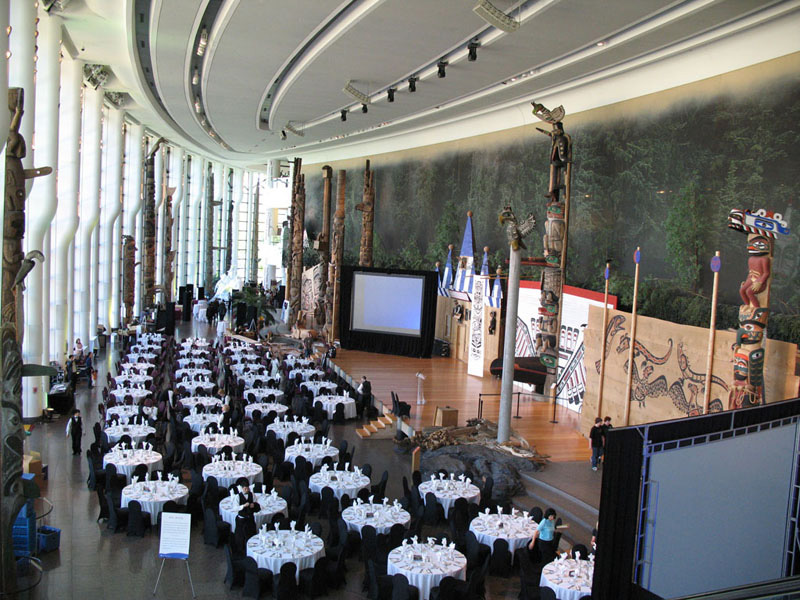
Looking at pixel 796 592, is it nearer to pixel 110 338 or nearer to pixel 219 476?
pixel 219 476

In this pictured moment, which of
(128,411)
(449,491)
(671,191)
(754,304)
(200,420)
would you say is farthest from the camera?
(671,191)

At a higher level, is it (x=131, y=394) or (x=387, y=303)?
(x=387, y=303)

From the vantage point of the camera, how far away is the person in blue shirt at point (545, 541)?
885 cm

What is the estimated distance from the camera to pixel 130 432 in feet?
42.0

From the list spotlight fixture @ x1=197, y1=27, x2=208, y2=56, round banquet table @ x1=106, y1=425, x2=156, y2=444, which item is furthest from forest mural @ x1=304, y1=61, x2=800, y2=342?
round banquet table @ x1=106, y1=425, x2=156, y2=444

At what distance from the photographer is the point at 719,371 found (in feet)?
37.9

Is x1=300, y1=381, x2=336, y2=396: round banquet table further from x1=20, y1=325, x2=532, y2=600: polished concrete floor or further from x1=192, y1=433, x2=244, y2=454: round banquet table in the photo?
x1=20, y1=325, x2=532, y2=600: polished concrete floor

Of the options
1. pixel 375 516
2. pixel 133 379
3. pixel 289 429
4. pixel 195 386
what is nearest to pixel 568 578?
pixel 375 516

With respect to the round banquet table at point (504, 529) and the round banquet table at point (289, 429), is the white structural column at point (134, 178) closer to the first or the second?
the round banquet table at point (289, 429)

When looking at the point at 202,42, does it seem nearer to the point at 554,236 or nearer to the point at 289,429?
the point at 289,429

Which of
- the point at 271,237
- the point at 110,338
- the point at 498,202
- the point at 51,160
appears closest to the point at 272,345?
the point at 110,338

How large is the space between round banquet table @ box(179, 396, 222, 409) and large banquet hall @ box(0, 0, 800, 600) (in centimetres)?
14

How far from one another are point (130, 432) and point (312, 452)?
137 inches

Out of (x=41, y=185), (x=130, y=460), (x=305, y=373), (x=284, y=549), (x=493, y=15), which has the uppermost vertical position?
(x=493, y=15)
